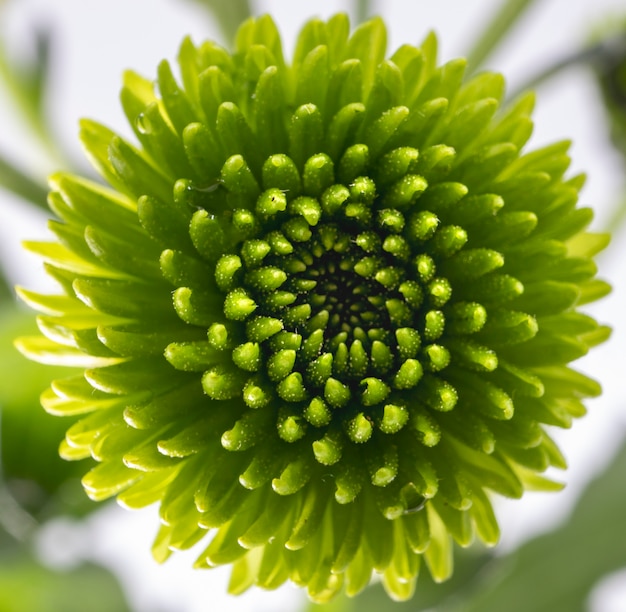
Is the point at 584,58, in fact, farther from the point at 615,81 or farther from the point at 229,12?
the point at 229,12

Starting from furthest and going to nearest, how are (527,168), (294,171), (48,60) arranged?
(48,60), (527,168), (294,171)

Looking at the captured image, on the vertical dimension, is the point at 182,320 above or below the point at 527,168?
below

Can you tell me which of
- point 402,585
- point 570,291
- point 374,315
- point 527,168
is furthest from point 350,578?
point 527,168

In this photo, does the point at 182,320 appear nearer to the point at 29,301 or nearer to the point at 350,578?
the point at 29,301

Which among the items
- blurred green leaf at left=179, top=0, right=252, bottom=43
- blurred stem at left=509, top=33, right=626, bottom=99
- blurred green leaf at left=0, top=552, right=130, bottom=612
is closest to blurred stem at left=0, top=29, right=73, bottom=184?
blurred green leaf at left=179, top=0, right=252, bottom=43

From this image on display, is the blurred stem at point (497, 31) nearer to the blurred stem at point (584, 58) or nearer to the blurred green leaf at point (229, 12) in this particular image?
the blurred stem at point (584, 58)

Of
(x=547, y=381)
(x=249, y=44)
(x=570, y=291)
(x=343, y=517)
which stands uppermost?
(x=249, y=44)

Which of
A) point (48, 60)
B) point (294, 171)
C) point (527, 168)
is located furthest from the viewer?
point (48, 60)
